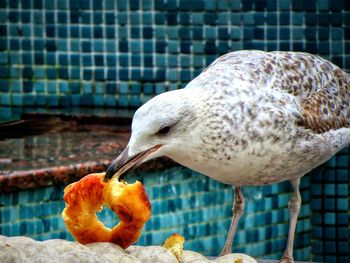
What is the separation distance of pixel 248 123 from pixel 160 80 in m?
3.27

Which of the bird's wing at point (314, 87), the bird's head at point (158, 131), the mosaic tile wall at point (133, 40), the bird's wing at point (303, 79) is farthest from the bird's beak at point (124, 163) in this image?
the mosaic tile wall at point (133, 40)

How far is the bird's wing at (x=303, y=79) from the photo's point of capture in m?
4.83

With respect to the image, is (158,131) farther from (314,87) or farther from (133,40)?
(133,40)

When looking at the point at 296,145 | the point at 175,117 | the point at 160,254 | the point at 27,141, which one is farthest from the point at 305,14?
the point at 160,254

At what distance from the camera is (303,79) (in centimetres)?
505

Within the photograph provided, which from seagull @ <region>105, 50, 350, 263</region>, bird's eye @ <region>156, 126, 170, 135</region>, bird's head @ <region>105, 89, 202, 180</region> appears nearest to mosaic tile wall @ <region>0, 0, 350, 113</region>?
seagull @ <region>105, 50, 350, 263</region>

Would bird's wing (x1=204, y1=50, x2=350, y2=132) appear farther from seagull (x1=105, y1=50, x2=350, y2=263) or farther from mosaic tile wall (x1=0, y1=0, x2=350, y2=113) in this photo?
mosaic tile wall (x1=0, y1=0, x2=350, y2=113)

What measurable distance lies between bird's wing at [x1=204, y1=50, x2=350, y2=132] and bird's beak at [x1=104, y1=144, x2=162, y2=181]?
0.60m

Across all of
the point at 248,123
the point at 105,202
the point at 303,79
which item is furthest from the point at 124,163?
the point at 303,79

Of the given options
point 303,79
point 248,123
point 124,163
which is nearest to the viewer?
point 124,163

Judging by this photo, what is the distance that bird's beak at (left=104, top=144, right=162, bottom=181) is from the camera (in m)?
4.24

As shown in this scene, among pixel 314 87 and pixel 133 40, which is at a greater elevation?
pixel 314 87

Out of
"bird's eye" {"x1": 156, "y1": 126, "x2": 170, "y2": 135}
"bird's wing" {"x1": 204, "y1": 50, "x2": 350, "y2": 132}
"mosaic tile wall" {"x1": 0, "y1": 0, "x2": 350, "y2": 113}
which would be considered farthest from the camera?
"mosaic tile wall" {"x1": 0, "y1": 0, "x2": 350, "y2": 113}

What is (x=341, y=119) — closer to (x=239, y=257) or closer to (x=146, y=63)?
(x=239, y=257)
